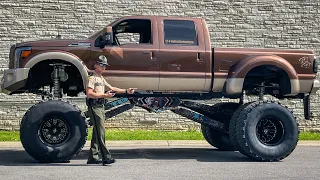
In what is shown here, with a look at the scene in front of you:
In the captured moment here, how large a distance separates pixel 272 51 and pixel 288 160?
2022 millimetres

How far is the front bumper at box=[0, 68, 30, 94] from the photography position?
1108cm

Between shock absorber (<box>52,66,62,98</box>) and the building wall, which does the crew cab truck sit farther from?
the building wall

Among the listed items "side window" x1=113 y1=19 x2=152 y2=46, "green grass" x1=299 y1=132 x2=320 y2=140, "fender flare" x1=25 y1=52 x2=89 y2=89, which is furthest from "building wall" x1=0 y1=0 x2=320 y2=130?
"fender flare" x1=25 y1=52 x2=89 y2=89

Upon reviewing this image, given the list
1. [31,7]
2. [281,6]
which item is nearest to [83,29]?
[31,7]

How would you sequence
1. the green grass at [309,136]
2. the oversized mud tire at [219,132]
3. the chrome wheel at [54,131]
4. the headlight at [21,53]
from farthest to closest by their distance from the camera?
1. the green grass at [309,136]
2. the oversized mud tire at [219,132]
3. the headlight at [21,53]
4. the chrome wheel at [54,131]

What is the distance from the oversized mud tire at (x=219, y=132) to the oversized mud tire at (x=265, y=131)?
94 centimetres

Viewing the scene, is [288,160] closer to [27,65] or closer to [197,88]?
[197,88]

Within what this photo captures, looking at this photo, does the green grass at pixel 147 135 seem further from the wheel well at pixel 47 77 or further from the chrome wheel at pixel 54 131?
the chrome wheel at pixel 54 131

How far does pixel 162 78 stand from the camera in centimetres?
1152

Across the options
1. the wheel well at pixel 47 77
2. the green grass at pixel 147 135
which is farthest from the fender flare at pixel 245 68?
the green grass at pixel 147 135

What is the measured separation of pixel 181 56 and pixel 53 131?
264 cm

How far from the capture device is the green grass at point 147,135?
1562cm

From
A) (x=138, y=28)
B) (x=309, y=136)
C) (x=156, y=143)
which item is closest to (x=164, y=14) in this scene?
(x=156, y=143)

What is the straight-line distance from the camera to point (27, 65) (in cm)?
1113
